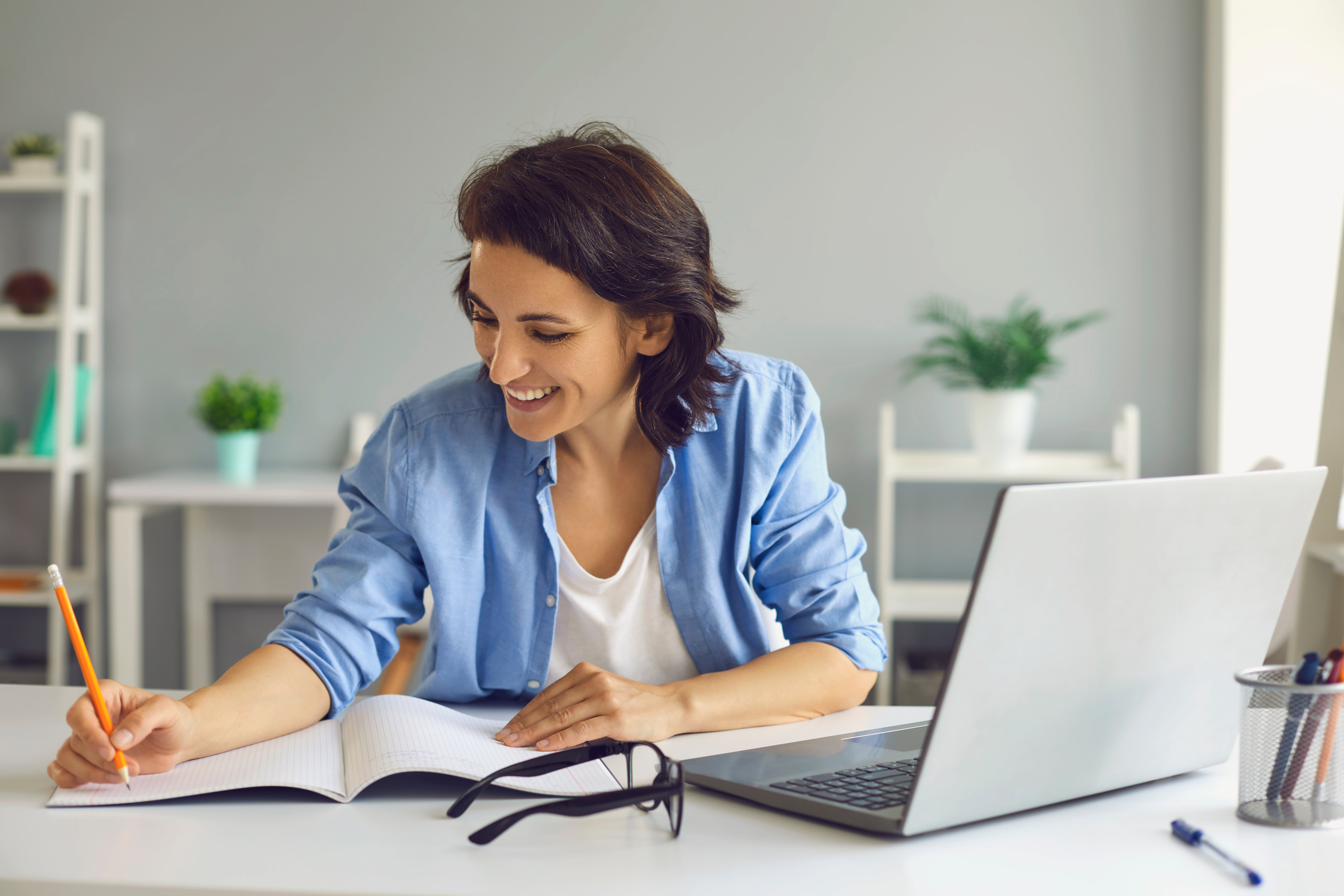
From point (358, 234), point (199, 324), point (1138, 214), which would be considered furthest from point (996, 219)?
point (199, 324)

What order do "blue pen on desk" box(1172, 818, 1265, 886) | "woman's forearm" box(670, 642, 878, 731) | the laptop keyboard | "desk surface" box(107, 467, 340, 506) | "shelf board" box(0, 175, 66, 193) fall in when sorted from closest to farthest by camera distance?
"blue pen on desk" box(1172, 818, 1265, 886) < the laptop keyboard < "woman's forearm" box(670, 642, 878, 731) < "desk surface" box(107, 467, 340, 506) < "shelf board" box(0, 175, 66, 193)

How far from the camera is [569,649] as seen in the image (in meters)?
1.18

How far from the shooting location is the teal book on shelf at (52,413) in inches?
112

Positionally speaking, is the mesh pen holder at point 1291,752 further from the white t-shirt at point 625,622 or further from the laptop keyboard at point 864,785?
the white t-shirt at point 625,622

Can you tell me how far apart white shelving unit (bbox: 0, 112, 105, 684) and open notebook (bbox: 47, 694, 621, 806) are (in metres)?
2.25

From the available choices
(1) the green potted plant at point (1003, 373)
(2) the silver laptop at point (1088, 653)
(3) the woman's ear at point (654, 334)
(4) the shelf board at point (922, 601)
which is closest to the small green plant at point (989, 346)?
(1) the green potted plant at point (1003, 373)

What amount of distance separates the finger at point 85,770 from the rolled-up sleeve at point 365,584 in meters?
0.21

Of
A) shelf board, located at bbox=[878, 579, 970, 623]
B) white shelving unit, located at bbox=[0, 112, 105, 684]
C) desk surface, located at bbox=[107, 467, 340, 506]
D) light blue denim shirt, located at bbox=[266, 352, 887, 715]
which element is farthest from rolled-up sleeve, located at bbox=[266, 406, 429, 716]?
white shelving unit, located at bbox=[0, 112, 105, 684]

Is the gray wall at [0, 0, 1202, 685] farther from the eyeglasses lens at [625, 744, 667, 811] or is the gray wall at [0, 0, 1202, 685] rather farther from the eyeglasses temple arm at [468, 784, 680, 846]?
the eyeglasses temple arm at [468, 784, 680, 846]

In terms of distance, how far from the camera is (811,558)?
114 centimetres

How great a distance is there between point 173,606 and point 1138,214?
281cm

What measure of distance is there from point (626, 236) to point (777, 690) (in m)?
0.45

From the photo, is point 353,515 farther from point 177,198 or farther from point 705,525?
point 177,198

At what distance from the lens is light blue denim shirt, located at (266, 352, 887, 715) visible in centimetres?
109
